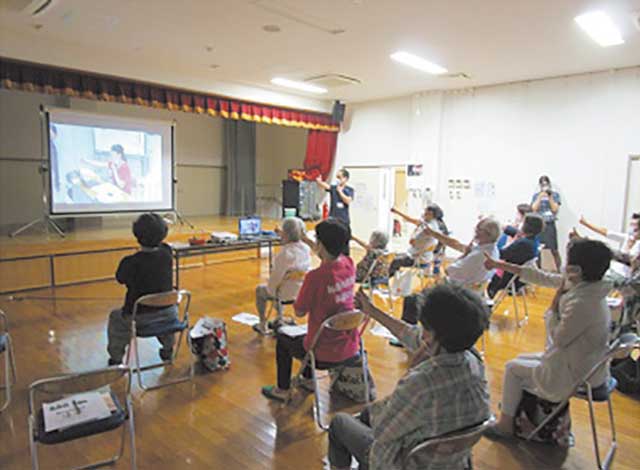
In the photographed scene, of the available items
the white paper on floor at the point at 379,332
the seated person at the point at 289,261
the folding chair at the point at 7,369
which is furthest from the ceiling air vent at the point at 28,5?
the white paper on floor at the point at 379,332

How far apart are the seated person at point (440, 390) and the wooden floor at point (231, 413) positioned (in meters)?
1.00

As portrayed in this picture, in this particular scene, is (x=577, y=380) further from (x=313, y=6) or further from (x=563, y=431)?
(x=313, y=6)

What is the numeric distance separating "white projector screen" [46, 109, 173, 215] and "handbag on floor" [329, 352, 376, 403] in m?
→ 5.03

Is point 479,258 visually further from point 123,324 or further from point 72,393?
point 72,393

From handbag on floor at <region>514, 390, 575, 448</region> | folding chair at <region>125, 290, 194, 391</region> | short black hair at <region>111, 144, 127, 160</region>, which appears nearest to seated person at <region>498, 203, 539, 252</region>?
handbag on floor at <region>514, 390, 575, 448</region>

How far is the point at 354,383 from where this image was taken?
9.66 feet

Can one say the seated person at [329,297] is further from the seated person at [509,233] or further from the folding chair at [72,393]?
the seated person at [509,233]

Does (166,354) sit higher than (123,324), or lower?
lower

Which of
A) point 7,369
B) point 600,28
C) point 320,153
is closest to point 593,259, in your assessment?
point 7,369

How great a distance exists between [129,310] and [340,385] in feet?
Result: 5.01

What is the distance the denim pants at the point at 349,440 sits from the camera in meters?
1.70

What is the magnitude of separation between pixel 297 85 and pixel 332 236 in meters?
5.61

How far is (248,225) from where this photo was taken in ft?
19.1

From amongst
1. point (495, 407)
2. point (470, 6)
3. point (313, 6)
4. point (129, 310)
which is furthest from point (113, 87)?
point (495, 407)
